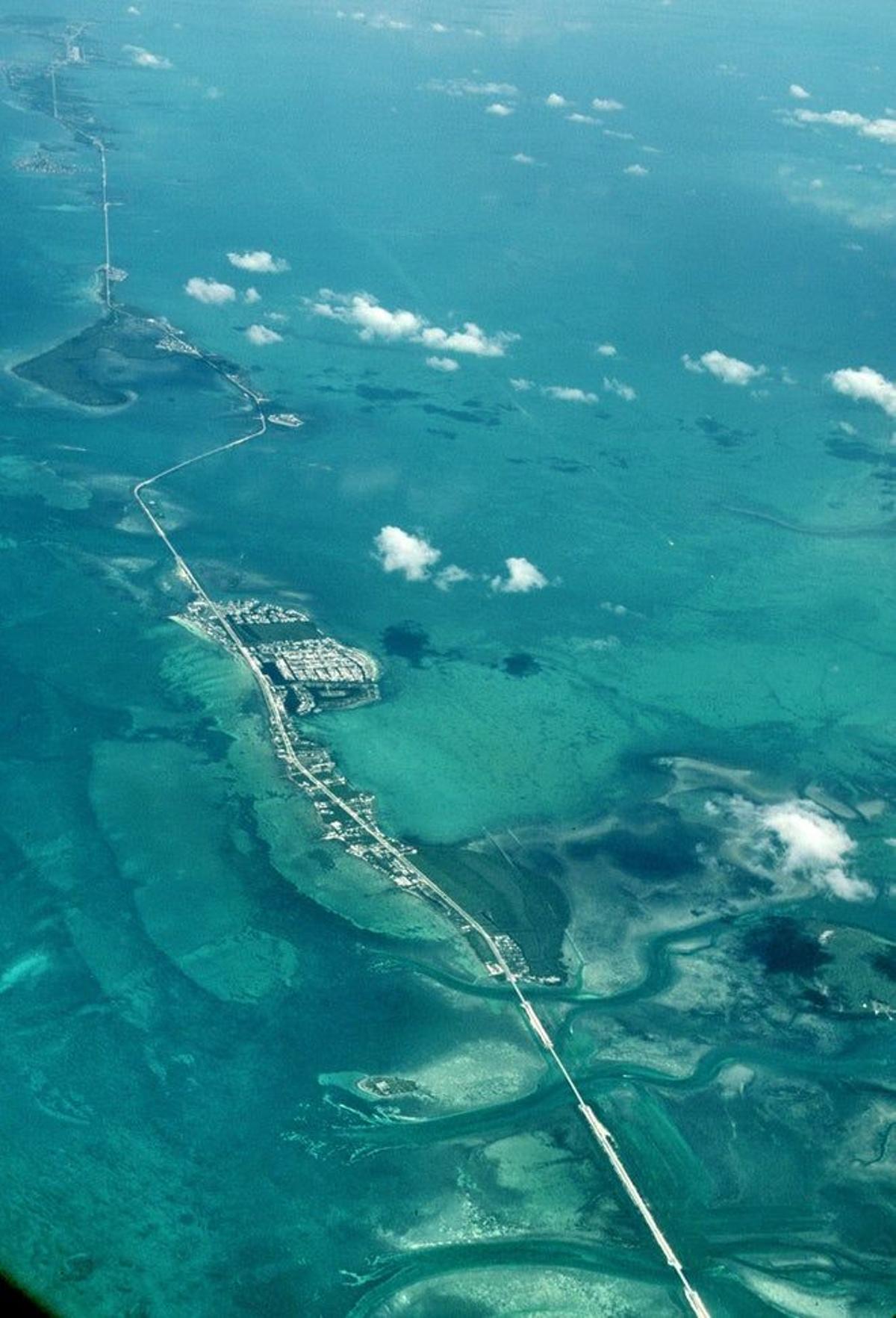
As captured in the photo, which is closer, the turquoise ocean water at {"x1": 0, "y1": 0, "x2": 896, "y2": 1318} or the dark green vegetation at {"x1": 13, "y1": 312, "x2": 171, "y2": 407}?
the turquoise ocean water at {"x1": 0, "y1": 0, "x2": 896, "y2": 1318}

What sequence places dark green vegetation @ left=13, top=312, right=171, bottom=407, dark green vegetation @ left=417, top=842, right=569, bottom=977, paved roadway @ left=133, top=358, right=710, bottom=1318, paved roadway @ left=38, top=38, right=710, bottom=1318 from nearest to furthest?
paved roadway @ left=133, top=358, right=710, bottom=1318 → paved roadway @ left=38, top=38, right=710, bottom=1318 → dark green vegetation @ left=417, top=842, right=569, bottom=977 → dark green vegetation @ left=13, top=312, right=171, bottom=407

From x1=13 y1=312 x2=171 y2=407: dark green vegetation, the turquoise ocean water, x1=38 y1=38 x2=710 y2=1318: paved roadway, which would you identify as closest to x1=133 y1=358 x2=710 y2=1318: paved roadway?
x1=38 y1=38 x2=710 y2=1318: paved roadway

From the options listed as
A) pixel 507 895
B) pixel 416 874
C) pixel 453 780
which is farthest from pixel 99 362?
pixel 507 895

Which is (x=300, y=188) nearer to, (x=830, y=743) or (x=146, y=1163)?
(x=830, y=743)

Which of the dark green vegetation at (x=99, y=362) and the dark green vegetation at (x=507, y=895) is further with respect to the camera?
the dark green vegetation at (x=99, y=362)

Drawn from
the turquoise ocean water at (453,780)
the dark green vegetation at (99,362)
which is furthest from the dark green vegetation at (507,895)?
the dark green vegetation at (99,362)

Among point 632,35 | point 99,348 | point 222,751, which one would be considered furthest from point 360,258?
point 632,35

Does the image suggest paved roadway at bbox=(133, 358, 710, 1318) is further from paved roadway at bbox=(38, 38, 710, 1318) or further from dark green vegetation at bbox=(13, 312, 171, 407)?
dark green vegetation at bbox=(13, 312, 171, 407)

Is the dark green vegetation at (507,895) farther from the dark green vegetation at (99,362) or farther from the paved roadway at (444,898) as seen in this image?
the dark green vegetation at (99,362)
